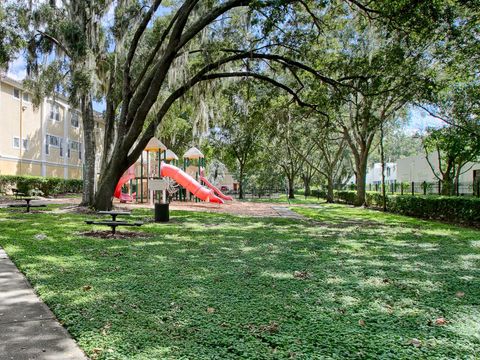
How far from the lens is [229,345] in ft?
10.9

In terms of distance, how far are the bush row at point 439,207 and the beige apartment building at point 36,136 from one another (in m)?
19.3

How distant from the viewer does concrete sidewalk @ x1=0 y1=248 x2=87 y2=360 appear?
3078 mm

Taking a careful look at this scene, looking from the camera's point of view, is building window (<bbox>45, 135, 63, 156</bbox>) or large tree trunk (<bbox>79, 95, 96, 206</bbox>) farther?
building window (<bbox>45, 135, 63, 156</bbox>)

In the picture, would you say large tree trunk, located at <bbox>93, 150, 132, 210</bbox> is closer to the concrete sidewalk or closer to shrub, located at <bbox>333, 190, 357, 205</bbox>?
the concrete sidewalk

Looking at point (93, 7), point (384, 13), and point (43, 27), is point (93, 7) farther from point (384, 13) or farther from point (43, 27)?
point (384, 13)

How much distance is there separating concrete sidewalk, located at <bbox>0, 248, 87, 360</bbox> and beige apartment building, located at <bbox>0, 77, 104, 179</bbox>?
21996 mm

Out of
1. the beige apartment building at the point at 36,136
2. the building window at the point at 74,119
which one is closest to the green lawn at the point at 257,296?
the beige apartment building at the point at 36,136

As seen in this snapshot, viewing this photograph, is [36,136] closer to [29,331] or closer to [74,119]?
[74,119]

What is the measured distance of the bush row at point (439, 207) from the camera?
45.6 feet

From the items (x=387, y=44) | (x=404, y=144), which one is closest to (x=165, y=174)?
(x=387, y=44)

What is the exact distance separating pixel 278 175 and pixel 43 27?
45.0 m

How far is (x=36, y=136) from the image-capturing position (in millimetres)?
31938

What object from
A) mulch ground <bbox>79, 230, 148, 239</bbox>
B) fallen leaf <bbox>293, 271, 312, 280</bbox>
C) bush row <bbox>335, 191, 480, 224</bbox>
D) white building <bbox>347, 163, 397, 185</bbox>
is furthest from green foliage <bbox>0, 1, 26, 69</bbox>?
white building <bbox>347, 163, 397, 185</bbox>

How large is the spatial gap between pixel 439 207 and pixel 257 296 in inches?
535
